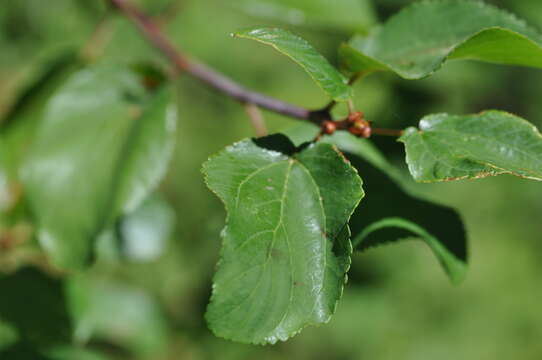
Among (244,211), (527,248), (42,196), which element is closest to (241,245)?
(244,211)

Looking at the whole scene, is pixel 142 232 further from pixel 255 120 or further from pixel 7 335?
Result: pixel 255 120

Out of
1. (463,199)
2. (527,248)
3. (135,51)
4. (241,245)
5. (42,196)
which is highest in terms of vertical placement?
(241,245)

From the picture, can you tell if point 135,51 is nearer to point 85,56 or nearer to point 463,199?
point 85,56

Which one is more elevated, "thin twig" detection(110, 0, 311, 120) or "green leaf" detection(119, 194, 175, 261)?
"thin twig" detection(110, 0, 311, 120)

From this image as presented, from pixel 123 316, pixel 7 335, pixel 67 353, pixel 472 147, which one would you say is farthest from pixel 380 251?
pixel 472 147

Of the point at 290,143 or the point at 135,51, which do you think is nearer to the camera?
the point at 290,143

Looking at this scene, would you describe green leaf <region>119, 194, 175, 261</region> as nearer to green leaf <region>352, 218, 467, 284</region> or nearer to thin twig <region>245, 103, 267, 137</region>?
thin twig <region>245, 103, 267, 137</region>

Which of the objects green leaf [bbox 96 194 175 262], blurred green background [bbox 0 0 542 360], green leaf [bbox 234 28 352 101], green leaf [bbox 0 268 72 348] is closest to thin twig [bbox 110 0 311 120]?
green leaf [bbox 234 28 352 101]
